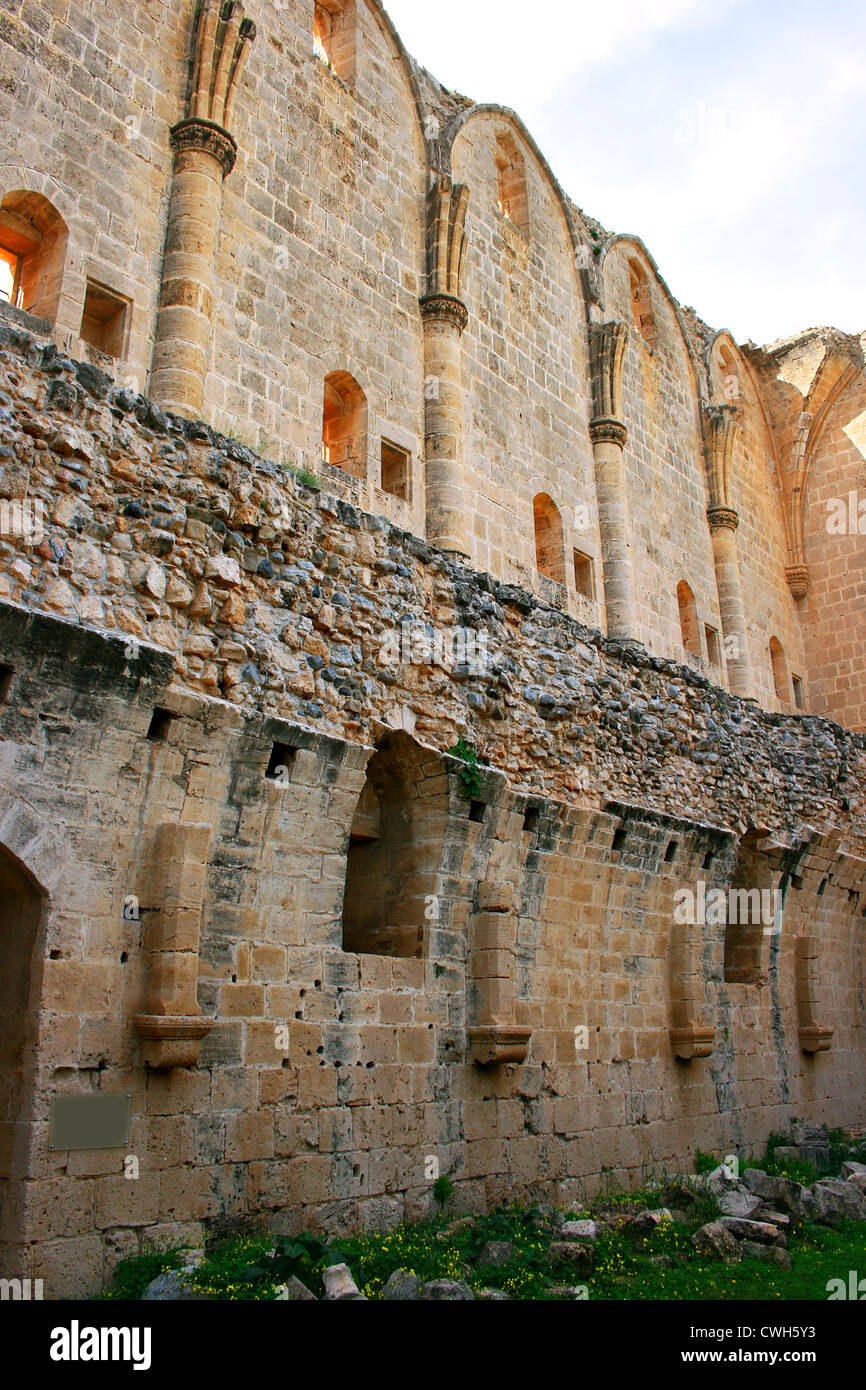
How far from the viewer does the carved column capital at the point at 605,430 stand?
61.3 feet

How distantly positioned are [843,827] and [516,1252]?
9.37 metres

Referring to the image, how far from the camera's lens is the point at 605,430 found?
1870 centimetres

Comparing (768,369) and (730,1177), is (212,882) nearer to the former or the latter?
(730,1177)

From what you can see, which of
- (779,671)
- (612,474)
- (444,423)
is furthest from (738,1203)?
(779,671)

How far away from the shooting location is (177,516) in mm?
6512

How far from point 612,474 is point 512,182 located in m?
5.36

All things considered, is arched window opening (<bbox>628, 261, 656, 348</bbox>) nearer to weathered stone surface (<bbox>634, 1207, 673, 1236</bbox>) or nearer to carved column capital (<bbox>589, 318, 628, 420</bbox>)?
Result: carved column capital (<bbox>589, 318, 628, 420</bbox>)

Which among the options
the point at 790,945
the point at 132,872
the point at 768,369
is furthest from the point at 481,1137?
the point at 768,369

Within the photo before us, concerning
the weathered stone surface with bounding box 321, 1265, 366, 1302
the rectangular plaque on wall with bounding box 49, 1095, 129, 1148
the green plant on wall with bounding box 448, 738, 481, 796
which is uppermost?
the green plant on wall with bounding box 448, 738, 481, 796

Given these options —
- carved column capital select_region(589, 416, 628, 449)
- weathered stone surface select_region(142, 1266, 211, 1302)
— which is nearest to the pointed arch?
carved column capital select_region(589, 416, 628, 449)

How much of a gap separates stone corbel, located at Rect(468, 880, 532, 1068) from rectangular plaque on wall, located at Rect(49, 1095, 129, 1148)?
9.80 ft

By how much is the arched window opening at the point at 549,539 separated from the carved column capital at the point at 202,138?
6915mm

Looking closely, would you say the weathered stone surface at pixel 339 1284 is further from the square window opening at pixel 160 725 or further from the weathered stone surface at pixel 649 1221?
the square window opening at pixel 160 725

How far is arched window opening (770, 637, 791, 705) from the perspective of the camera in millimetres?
23791
